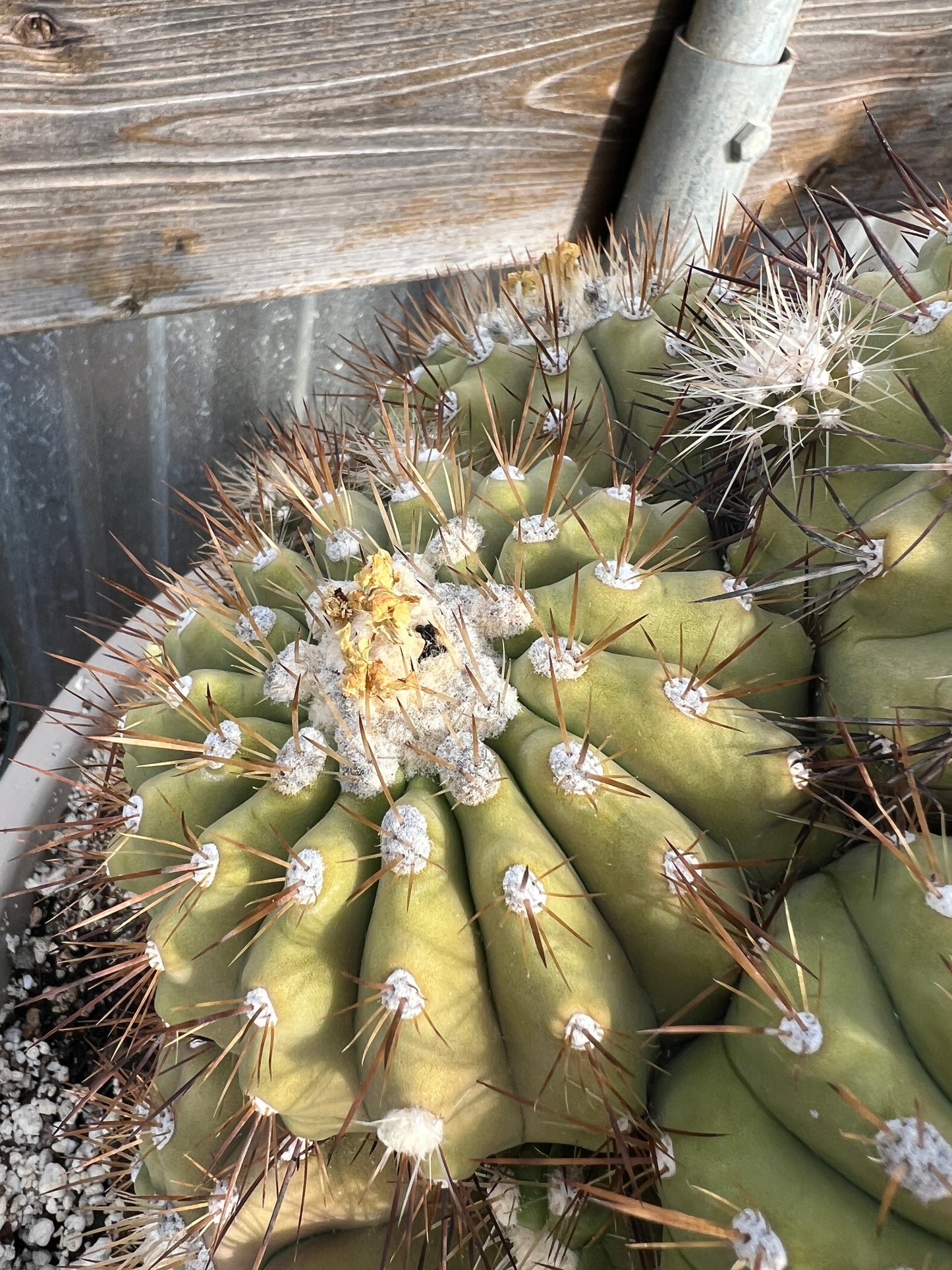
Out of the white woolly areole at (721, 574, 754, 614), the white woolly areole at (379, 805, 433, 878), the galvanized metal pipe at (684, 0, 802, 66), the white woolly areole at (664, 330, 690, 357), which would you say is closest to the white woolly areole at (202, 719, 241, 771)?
the white woolly areole at (379, 805, 433, 878)

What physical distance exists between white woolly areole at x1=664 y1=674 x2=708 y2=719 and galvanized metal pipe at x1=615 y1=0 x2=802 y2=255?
2.39 feet

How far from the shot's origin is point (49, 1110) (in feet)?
3.33

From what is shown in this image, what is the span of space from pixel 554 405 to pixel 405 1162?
606 millimetres

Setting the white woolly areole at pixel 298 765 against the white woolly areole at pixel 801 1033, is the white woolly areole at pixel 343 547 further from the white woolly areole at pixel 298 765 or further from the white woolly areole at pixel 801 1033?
the white woolly areole at pixel 801 1033

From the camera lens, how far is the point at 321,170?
1.26 m

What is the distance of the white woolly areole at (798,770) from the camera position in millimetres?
597

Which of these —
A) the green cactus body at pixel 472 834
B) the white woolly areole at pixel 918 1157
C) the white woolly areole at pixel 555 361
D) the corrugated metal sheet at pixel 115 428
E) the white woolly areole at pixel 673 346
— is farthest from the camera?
the corrugated metal sheet at pixel 115 428

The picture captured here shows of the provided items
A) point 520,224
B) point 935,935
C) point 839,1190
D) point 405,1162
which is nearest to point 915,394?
point 935,935

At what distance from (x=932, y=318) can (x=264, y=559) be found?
522 millimetres

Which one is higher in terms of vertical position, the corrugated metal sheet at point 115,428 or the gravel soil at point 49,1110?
the corrugated metal sheet at point 115,428

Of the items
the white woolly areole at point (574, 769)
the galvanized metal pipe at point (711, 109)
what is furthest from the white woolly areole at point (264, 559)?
the galvanized metal pipe at point (711, 109)

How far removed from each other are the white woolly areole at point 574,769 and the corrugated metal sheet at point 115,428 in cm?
88

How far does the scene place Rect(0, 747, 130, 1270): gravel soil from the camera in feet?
3.11

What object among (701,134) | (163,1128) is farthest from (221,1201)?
(701,134)
